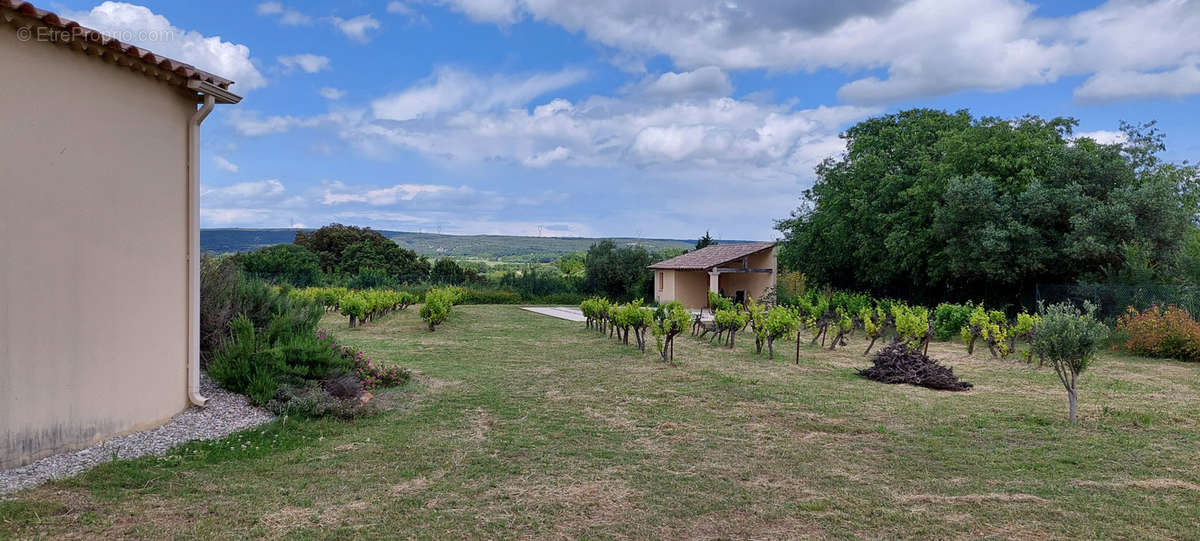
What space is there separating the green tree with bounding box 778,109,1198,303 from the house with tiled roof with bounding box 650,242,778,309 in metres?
4.75

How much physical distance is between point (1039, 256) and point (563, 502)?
16331 mm

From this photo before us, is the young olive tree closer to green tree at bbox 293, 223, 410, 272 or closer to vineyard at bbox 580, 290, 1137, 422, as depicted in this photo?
vineyard at bbox 580, 290, 1137, 422

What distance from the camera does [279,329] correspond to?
26.3 ft

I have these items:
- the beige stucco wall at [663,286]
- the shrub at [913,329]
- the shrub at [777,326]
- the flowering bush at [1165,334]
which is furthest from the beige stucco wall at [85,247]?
the beige stucco wall at [663,286]

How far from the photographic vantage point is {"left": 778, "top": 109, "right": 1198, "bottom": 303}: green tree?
1571 centimetres

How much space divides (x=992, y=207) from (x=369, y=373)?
51.4 ft

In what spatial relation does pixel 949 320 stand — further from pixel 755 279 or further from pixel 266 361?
pixel 266 361

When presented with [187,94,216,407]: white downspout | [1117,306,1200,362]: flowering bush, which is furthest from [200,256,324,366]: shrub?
[1117,306,1200,362]: flowering bush

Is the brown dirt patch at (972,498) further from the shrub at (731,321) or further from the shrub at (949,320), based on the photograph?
the shrub at (949,320)

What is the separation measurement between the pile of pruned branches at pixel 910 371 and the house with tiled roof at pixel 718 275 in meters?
16.9

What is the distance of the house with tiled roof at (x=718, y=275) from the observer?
28203 mm

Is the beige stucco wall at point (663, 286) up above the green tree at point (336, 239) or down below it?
below

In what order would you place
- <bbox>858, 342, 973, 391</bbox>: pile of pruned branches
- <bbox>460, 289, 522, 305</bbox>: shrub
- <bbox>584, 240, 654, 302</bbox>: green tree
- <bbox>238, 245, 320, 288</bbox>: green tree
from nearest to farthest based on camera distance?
<bbox>858, 342, 973, 391</bbox>: pile of pruned branches
<bbox>460, 289, 522, 305</bbox>: shrub
<bbox>238, 245, 320, 288</bbox>: green tree
<bbox>584, 240, 654, 302</bbox>: green tree

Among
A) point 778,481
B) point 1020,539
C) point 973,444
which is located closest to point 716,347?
point 973,444
